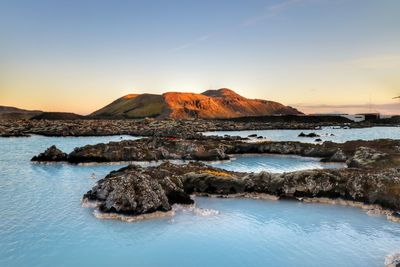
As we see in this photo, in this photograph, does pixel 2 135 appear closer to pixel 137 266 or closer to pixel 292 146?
pixel 292 146

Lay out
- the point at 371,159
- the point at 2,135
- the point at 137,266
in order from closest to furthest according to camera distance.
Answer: the point at 137,266
the point at 371,159
the point at 2,135

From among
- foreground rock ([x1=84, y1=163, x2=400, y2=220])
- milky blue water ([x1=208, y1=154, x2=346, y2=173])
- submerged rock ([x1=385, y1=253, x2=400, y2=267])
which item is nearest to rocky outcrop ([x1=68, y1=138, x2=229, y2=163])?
milky blue water ([x1=208, y1=154, x2=346, y2=173])

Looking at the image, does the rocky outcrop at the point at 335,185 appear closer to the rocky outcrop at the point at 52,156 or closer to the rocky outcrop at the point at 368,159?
the rocky outcrop at the point at 368,159

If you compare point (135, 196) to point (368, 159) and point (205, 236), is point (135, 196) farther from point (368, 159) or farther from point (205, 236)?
point (368, 159)

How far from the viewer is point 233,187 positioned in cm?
2386

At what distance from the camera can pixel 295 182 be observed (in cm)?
2338

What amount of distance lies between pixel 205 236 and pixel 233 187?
780 cm

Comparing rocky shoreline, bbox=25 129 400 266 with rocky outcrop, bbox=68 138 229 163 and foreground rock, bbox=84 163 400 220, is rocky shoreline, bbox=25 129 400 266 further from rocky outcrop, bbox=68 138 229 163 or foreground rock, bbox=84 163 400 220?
rocky outcrop, bbox=68 138 229 163

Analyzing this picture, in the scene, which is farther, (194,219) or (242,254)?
(194,219)

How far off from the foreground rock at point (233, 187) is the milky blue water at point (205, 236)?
1.09 metres

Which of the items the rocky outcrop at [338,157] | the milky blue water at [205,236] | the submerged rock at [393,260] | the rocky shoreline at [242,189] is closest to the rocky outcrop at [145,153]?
the rocky outcrop at [338,157]

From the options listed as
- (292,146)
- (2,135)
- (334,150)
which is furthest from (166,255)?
A: (2,135)

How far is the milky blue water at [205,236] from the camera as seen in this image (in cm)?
1411

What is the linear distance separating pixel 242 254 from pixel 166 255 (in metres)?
2.84
